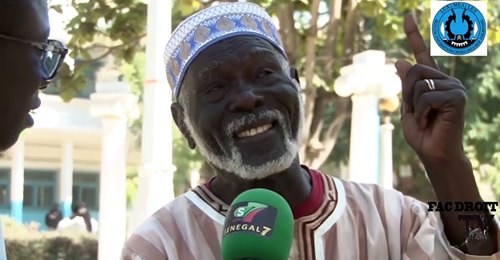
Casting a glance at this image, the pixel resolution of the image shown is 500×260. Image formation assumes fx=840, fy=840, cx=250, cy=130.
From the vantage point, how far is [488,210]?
2266 mm

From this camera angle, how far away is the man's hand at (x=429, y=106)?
2172 mm

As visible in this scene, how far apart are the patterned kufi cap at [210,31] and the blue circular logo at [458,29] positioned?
2.46 feet

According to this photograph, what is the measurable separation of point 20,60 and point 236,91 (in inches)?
29.8

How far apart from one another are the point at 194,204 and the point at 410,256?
0.69m

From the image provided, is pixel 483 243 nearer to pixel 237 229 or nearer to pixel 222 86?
pixel 237 229

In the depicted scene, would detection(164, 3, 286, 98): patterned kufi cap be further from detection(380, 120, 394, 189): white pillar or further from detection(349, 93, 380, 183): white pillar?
detection(380, 120, 394, 189): white pillar

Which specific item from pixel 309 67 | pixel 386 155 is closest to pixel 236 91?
pixel 309 67

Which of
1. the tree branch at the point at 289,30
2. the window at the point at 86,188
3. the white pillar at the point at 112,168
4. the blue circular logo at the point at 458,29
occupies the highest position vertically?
the tree branch at the point at 289,30

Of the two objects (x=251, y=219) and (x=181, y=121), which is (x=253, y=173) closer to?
(x=181, y=121)

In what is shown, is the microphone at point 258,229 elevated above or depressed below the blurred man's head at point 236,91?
below

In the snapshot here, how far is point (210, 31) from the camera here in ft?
8.96

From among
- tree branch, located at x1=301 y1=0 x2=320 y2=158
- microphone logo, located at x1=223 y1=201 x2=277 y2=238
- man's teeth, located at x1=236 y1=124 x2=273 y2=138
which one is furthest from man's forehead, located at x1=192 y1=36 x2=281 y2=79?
tree branch, located at x1=301 y1=0 x2=320 y2=158

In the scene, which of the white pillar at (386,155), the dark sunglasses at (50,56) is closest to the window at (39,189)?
the white pillar at (386,155)

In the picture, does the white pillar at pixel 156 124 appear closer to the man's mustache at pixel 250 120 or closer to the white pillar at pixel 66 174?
the man's mustache at pixel 250 120
